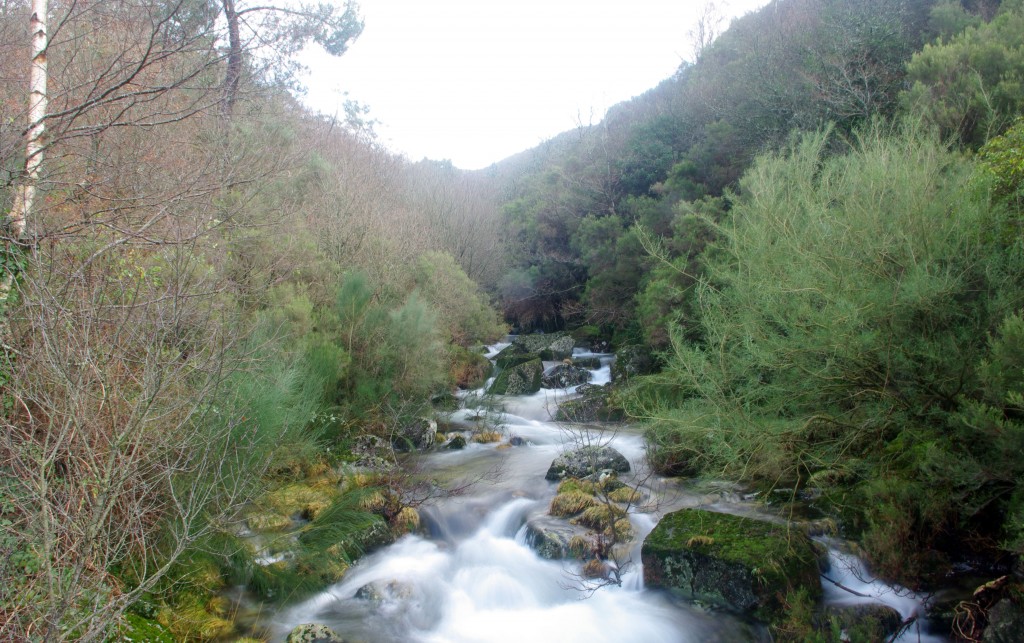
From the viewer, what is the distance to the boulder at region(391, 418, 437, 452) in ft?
35.1

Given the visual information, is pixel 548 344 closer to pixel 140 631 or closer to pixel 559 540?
pixel 559 540

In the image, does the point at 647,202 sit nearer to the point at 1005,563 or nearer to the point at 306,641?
the point at 1005,563

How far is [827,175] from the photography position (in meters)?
7.07

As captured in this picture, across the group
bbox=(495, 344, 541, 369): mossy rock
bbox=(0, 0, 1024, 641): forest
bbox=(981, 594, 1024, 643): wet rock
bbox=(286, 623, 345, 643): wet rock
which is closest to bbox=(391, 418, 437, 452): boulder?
bbox=(0, 0, 1024, 641): forest

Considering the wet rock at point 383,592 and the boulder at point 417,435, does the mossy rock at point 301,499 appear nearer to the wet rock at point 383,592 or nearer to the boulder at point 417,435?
the wet rock at point 383,592

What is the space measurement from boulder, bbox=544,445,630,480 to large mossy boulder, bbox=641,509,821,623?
2570 millimetres

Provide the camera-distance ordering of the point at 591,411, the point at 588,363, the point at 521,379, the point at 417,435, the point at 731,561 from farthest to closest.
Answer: the point at 588,363 < the point at 521,379 < the point at 591,411 < the point at 417,435 < the point at 731,561

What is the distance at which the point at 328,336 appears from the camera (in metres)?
10.2

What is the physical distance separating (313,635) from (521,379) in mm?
10865

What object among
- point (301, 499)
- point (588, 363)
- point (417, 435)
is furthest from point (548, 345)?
point (301, 499)

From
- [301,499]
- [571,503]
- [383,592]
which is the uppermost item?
[301,499]

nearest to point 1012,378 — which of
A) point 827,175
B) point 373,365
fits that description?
point 827,175

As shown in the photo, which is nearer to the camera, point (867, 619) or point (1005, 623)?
point (1005, 623)

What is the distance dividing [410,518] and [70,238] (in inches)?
189
